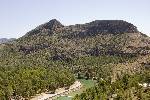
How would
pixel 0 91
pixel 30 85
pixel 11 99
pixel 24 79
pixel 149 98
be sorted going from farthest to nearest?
pixel 24 79 → pixel 30 85 → pixel 11 99 → pixel 0 91 → pixel 149 98

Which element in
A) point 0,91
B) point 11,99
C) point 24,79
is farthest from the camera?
point 24,79

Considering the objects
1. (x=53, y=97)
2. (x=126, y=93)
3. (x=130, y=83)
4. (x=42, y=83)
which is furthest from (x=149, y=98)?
(x=42, y=83)

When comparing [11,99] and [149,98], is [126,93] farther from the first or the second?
[11,99]

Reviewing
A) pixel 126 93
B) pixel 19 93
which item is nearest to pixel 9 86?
pixel 19 93

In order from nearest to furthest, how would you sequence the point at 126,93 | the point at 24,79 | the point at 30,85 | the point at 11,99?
1. the point at 126,93
2. the point at 11,99
3. the point at 30,85
4. the point at 24,79

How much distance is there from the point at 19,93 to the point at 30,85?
12616 mm

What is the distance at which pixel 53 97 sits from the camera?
18438 centimetres

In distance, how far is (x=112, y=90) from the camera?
528ft

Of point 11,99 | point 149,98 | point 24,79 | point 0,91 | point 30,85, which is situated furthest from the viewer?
point 24,79

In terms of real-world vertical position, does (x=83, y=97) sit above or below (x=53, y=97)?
above

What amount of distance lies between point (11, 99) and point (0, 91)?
540 inches

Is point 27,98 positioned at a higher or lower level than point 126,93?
lower

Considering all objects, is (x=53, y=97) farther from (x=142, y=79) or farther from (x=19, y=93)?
(x=142, y=79)

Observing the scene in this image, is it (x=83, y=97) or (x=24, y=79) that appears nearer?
(x=83, y=97)
